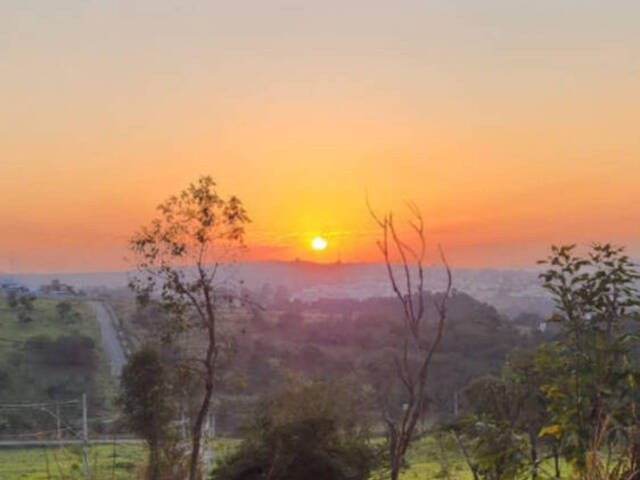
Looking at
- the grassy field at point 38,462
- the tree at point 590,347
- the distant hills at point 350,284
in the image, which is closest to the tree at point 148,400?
the grassy field at point 38,462

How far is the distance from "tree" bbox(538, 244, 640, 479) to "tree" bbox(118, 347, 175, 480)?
7.25 meters


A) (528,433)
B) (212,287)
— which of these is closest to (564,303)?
(528,433)

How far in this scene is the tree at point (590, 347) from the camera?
Answer: 3.90 meters

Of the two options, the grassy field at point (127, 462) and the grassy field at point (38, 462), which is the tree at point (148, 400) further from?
the grassy field at point (38, 462)

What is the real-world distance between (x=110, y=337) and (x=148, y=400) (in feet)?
91.5

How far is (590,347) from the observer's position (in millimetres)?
4004

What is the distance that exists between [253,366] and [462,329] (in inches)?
332

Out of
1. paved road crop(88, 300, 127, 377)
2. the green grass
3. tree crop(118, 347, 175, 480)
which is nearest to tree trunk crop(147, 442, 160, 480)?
tree crop(118, 347, 175, 480)

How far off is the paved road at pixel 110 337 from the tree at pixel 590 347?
1041 inches

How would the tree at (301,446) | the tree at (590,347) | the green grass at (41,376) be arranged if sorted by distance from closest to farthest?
the tree at (590,347) < the tree at (301,446) < the green grass at (41,376)

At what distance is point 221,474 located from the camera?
8219mm

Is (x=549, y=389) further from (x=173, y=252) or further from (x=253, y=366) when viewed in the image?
(x=253, y=366)

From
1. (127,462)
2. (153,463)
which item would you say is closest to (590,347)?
(153,463)

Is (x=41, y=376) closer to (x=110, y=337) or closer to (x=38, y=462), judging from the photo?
(x=110, y=337)
